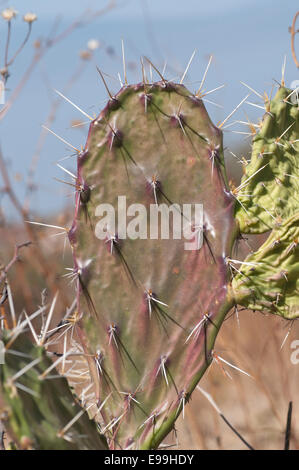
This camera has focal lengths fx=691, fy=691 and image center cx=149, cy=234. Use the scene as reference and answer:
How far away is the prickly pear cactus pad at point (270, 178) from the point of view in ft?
5.51

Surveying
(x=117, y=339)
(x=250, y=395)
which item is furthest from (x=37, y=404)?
(x=250, y=395)

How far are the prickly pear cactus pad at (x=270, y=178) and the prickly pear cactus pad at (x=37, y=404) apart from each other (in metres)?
0.60

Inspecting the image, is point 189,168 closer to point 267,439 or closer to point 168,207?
point 168,207

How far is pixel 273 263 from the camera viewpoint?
1626 millimetres

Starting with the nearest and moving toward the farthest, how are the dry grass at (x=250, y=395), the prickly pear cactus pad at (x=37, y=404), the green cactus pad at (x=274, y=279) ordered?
1. the prickly pear cactus pad at (x=37, y=404)
2. the green cactus pad at (x=274, y=279)
3. the dry grass at (x=250, y=395)

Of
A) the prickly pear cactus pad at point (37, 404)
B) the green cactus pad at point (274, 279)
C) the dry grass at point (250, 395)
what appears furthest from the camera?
the dry grass at point (250, 395)

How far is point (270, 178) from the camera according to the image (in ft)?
5.63

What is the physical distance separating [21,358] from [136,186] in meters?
0.53

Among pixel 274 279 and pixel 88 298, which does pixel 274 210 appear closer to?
pixel 274 279

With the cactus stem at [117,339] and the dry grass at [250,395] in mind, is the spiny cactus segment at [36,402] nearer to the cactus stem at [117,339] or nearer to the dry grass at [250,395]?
the cactus stem at [117,339]

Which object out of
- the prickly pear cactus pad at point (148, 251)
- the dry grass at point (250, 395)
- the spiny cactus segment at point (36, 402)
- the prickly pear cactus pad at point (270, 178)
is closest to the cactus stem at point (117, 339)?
the prickly pear cactus pad at point (148, 251)

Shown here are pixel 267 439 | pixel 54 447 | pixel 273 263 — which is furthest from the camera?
pixel 267 439

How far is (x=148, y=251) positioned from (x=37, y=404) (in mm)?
496

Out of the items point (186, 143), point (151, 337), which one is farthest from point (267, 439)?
point (186, 143)
